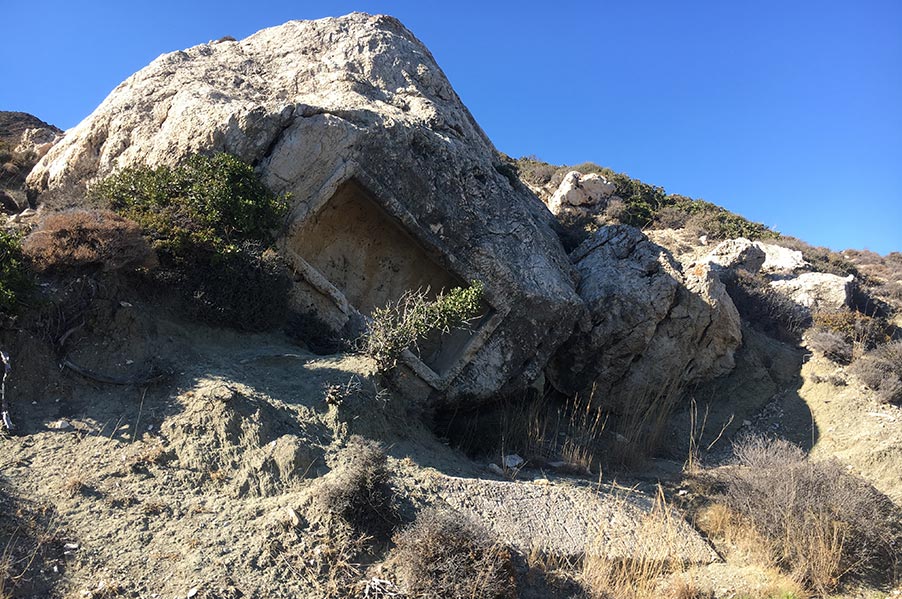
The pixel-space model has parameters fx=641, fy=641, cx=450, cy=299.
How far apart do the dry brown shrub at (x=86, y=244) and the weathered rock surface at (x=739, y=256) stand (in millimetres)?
11781

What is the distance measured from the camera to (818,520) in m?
6.88

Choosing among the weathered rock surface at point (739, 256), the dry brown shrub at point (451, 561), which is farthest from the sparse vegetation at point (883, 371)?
the dry brown shrub at point (451, 561)

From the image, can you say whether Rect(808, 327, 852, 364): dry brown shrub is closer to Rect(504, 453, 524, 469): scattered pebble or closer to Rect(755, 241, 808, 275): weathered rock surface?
Rect(755, 241, 808, 275): weathered rock surface

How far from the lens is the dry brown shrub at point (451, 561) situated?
16.5ft

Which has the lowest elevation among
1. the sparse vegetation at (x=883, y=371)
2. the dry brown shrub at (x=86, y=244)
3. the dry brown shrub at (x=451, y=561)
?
the dry brown shrub at (x=451, y=561)

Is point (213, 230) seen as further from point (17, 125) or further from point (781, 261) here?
point (17, 125)

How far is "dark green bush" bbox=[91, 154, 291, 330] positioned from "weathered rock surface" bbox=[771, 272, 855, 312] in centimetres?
1114

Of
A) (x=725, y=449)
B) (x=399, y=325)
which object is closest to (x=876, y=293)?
(x=725, y=449)

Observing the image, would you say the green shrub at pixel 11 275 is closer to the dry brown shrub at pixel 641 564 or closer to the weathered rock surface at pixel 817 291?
the dry brown shrub at pixel 641 564

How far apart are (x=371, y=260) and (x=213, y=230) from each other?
275cm

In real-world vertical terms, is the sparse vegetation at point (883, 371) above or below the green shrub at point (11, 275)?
above

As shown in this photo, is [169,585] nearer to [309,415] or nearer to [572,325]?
[309,415]

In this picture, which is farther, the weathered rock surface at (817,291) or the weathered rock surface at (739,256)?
the weathered rock surface at (739,256)

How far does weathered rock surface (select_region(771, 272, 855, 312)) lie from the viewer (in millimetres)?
13641
